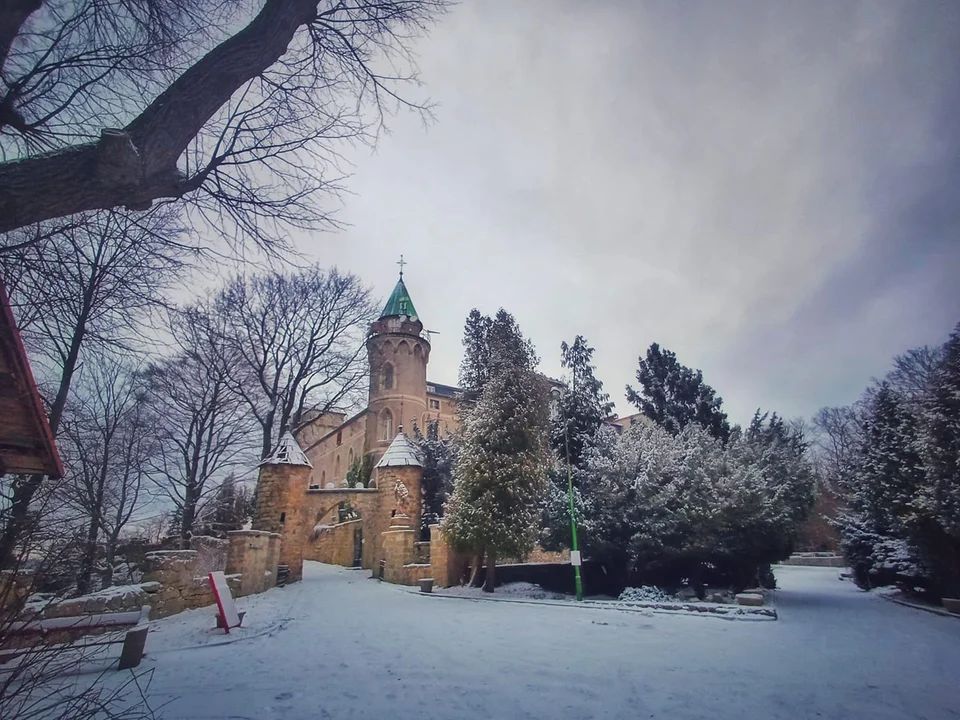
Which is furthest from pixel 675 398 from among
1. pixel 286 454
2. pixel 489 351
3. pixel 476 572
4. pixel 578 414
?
pixel 286 454

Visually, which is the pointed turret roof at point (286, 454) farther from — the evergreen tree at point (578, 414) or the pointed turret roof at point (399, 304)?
the pointed turret roof at point (399, 304)

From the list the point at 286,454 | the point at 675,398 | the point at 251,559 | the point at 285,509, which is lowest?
the point at 251,559

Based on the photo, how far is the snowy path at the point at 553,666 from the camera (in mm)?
5027

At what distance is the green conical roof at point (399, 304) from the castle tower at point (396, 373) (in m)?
0.08

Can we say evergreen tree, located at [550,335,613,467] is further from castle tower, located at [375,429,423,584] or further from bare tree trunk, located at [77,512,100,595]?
bare tree trunk, located at [77,512,100,595]

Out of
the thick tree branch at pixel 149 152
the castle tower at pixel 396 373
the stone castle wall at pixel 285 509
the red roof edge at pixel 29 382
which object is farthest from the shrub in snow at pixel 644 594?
the castle tower at pixel 396 373

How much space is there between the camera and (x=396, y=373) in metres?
38.6

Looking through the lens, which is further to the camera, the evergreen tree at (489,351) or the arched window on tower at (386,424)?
the arched window on tower at (386,424)

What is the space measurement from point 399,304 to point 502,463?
25.9 m

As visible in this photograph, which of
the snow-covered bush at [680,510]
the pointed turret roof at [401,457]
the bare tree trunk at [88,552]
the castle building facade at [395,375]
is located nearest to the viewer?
the bare tree trunk at [88,552]

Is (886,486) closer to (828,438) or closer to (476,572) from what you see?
(476,572)

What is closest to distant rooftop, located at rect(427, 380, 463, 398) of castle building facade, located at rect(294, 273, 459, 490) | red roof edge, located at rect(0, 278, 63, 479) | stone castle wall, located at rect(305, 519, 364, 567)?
castle building facade, located at rect(294, 273, 459, 490)

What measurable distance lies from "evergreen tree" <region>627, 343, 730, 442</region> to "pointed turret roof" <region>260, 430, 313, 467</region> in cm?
1676

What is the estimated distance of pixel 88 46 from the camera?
15.1 ft
